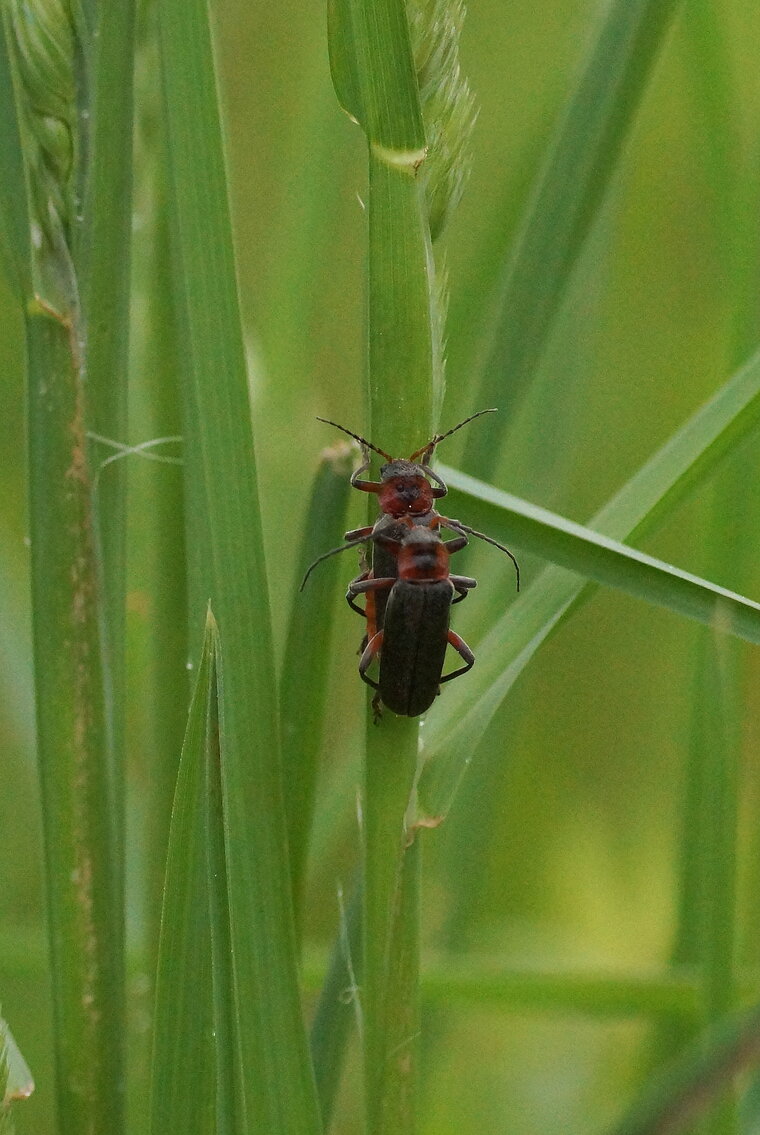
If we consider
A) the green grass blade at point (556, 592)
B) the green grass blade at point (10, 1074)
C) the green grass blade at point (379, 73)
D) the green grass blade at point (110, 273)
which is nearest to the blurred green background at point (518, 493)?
the green grass blade at point (556, 592)

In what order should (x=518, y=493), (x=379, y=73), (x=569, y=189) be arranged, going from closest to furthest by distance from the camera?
(x=379, y=73), (x=569, y=189), (x=518, y=493)

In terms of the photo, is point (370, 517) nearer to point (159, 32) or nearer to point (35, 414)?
point (35, 414)

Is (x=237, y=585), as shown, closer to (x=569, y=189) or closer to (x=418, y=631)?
(x=418, y=631)

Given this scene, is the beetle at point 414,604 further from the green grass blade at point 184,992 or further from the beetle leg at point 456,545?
the green grass blade at point 184,992

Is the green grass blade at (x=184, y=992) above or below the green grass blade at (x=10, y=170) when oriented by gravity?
below

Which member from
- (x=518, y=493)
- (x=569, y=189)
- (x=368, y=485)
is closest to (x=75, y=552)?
(x=368, y=485)

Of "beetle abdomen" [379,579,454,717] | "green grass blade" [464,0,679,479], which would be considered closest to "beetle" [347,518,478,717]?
"beetle abdomen" [379,579,454,717]

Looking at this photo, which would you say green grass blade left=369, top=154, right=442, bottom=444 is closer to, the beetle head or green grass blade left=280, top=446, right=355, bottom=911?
the beetle head
